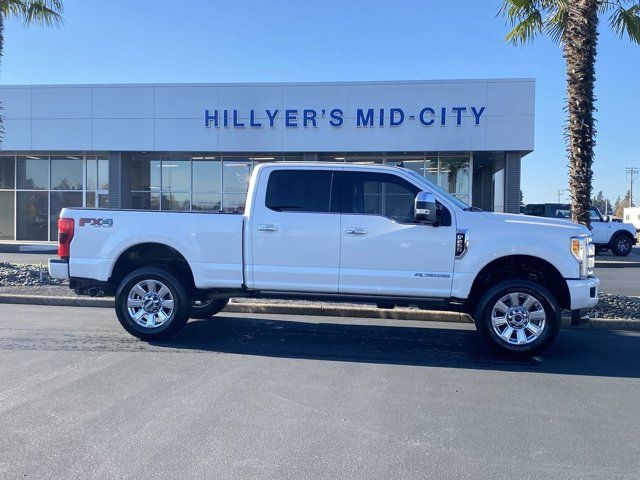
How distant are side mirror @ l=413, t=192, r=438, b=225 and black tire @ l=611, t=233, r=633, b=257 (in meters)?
17.7

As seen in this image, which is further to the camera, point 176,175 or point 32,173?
point 32,173

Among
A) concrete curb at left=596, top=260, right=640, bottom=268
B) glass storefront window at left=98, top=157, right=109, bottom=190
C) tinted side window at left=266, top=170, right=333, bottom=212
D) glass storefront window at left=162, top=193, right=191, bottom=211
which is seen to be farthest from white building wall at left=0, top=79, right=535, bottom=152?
tinted side window at left=266, top=170, right=333, bottom=212

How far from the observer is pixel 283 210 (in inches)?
289

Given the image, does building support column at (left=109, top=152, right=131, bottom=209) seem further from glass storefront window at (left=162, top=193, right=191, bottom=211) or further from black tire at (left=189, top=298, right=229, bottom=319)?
black tire at (left=189, top=298, right=229, bottom=319)

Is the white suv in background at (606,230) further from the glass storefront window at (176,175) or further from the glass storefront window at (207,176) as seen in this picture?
the glass storefront window at (176,175)

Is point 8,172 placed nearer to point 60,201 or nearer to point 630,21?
point 60,201

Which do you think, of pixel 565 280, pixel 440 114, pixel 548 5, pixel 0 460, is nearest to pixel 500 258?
pixel 565 280

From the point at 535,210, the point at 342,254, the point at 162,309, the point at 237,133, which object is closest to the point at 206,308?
the point at 162,309

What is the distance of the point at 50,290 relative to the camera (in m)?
10.9

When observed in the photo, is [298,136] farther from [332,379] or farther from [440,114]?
[332,379]

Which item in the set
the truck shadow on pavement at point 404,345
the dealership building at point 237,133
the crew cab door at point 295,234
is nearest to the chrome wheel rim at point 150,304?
the truck shadow on pavement at point 404,345

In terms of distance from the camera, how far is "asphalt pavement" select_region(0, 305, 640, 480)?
402 centimetres

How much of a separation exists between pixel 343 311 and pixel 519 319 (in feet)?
10.6

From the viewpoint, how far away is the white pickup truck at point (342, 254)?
22.5ft
